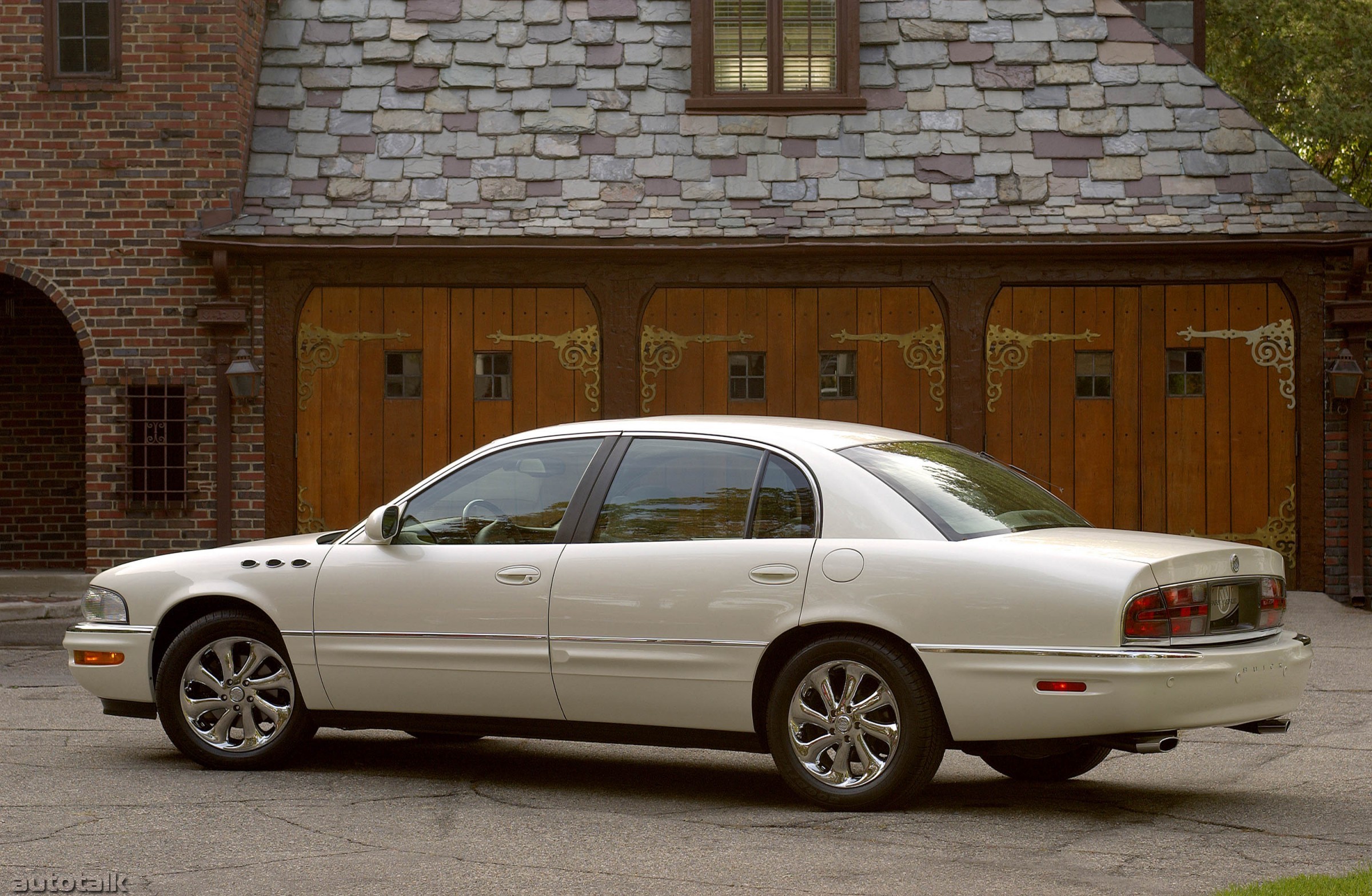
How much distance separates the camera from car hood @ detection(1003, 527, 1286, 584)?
18.3ft

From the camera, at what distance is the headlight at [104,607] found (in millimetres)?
7066

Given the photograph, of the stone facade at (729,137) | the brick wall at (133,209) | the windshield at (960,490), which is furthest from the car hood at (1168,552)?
the brick wall at (133,209)

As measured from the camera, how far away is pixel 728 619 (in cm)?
602

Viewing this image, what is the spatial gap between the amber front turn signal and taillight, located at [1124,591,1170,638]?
4.27 meters

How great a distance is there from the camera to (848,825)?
564 cm

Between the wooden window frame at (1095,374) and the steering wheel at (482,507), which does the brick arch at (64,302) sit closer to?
the steering wheel at (482,507)

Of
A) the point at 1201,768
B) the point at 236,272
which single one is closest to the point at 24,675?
the point at 236,272

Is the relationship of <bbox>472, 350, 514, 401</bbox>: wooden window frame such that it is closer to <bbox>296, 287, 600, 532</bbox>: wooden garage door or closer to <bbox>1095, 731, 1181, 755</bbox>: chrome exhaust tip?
<bbox>296, 287, 600, 532</bbox>: wooden garage door

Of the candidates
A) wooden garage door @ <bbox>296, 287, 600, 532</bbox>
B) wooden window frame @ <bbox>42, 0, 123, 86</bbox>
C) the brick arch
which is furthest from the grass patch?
wooden window frame @ <bbox>42, 0, 123, 86</bbox>

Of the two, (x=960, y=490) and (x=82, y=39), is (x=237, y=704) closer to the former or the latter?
(x=960, y=490)

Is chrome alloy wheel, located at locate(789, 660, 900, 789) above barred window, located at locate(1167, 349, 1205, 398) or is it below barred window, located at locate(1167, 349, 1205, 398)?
below

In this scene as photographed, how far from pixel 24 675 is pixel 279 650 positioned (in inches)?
163

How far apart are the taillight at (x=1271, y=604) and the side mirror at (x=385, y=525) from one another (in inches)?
134

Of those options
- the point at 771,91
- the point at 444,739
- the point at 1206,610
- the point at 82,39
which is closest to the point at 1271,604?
the point at 1206,610
